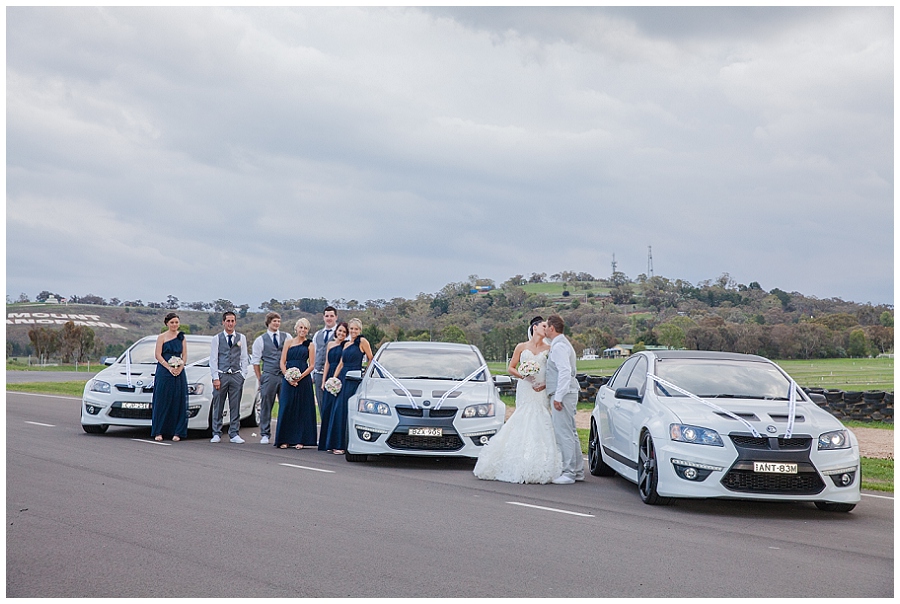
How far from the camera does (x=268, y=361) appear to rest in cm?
1529

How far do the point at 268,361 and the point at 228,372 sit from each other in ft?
2.27

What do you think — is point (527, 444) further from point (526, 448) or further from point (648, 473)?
point (648, 473)

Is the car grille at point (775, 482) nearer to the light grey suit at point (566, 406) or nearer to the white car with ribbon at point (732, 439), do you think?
the white car with ribbon at point (732, 439)

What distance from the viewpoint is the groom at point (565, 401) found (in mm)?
11484

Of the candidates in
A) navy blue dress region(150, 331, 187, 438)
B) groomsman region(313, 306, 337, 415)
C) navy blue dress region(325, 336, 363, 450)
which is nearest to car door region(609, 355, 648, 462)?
navy blue dress region(325, 336, 363, 450)

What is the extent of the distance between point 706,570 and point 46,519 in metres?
5.55

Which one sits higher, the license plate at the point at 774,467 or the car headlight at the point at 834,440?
the car headlight at the point at 834,440

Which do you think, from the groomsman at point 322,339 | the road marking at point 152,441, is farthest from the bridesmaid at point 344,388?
the road marking at point 152,441

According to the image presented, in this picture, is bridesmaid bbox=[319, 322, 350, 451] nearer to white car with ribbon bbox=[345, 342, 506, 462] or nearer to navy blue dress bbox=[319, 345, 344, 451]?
navy blue dress bbox=[319, 345, 344, 451]

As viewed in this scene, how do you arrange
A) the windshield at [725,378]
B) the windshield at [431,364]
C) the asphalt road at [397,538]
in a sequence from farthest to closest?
the windshield at [431,364] < the windshield at [725,378] < the asphalt road at [397,538]

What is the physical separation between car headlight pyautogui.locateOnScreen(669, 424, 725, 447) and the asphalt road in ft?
2.39

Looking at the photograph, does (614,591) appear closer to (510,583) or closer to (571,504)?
(510,583)

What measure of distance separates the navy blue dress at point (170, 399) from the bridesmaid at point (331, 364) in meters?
2.47

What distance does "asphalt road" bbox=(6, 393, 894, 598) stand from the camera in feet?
19.4
